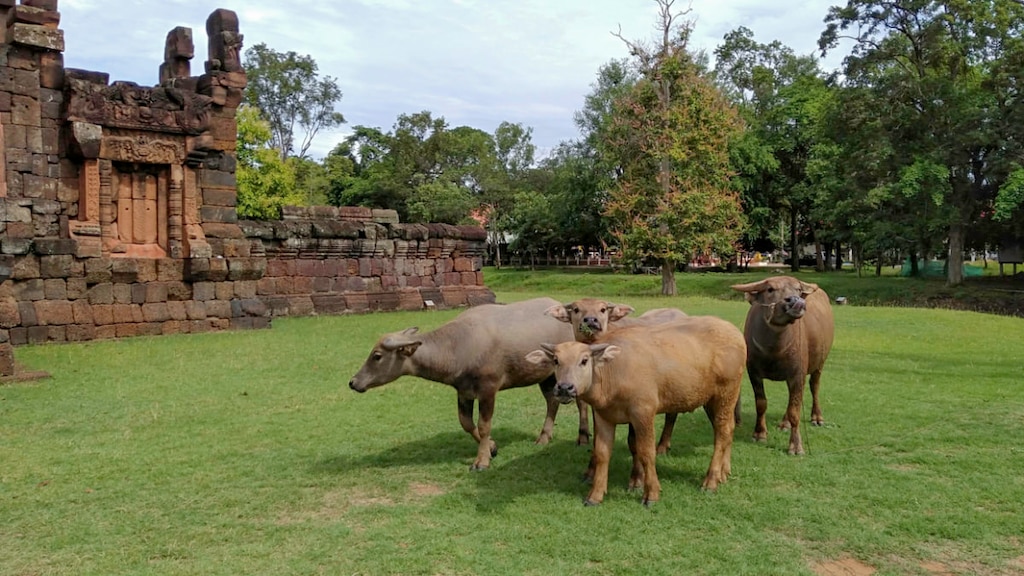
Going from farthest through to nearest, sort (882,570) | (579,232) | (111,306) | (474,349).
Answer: (579,232) < (111,306) < (474,349) < (882,570)

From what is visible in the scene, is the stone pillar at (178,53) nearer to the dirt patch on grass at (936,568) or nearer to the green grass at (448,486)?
the green grass at (448,486)

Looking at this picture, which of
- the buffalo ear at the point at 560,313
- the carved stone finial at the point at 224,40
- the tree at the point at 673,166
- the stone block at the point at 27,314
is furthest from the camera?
the tree at the point at 673,166

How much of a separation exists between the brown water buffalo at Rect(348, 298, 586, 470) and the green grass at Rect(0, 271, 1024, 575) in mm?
531

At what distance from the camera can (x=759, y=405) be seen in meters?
6.59

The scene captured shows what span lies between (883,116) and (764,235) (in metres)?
17.4

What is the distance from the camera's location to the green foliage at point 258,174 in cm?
3878

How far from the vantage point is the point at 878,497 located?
16.7 ft

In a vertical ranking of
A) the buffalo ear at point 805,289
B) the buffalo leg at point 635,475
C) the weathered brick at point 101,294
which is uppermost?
the buffalo ear at point 805,289

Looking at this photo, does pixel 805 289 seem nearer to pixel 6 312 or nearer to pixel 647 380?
pixel 647 380

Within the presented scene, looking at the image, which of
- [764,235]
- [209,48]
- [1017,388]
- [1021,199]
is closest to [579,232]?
[764,235]

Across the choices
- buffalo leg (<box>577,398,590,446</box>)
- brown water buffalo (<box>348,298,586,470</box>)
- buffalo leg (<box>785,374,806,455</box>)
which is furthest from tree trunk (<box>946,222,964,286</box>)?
brown water buffalo (<box>348,298,586,470</box>)

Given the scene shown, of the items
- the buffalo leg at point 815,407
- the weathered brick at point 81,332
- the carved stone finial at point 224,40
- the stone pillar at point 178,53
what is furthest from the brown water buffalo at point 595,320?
the stone pillar at point 178,53

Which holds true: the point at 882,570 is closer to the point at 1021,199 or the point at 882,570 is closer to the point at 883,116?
the point at 1021,199

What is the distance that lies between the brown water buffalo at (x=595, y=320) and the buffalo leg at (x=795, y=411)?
1042 mm
